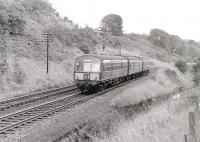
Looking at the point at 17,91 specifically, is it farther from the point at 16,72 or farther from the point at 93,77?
the point at 93,77

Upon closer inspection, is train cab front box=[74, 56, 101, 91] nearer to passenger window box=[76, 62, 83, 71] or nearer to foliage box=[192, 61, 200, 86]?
passenger window box=[76, 62, 83, 71]

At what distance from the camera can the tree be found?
77.6m

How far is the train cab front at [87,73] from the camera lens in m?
20.7

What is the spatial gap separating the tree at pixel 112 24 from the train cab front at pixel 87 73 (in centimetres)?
5630

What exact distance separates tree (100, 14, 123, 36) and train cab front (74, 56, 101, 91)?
5630 centimetres

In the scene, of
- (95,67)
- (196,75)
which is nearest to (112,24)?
(196,75)

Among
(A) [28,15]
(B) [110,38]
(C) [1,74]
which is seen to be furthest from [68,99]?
(B) [110,38]

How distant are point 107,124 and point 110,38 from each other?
5476 centimetres

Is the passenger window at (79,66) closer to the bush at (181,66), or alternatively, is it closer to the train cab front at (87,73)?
the train cab front at (87,73)

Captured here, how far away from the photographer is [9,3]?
104ft

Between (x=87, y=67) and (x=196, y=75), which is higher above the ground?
(x=87, y=67)

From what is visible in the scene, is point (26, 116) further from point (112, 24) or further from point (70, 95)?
point (112, 24)

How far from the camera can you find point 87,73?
21.0 m

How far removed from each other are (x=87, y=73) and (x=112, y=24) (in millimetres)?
58752
